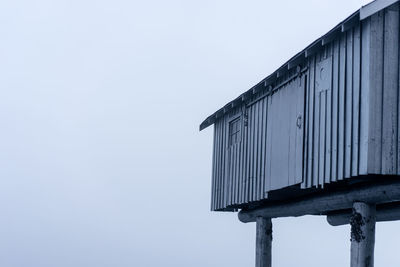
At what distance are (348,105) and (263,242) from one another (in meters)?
7.41

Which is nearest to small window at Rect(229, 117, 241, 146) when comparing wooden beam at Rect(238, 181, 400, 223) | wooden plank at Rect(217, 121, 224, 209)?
wooden plank at Rect(217, 121, 224, 209)

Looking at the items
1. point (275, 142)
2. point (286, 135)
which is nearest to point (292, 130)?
point (286, 135)

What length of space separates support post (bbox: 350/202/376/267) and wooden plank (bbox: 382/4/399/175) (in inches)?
53.9

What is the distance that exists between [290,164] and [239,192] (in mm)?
3719

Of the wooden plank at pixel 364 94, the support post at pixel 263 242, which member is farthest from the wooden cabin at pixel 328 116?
the support post at pixel 263 242

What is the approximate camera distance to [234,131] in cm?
2066

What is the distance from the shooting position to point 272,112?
17562mm

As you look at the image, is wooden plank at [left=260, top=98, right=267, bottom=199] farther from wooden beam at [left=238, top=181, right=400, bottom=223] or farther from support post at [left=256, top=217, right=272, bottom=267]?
support post at [left=256, top=217, right=272, bottom=267]

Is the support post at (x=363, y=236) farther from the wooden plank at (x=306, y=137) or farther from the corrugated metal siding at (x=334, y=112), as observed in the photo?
the wooden plank at (x=306, y=137)

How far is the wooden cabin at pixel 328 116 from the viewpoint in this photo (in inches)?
504

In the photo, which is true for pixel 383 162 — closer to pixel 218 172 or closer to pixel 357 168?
pixel 357 168

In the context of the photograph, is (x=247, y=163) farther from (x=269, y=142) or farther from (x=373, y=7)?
(x=373, y=7)

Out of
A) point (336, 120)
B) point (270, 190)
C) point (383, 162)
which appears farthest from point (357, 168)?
point (270, 190)

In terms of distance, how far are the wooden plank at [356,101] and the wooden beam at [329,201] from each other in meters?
0.69
